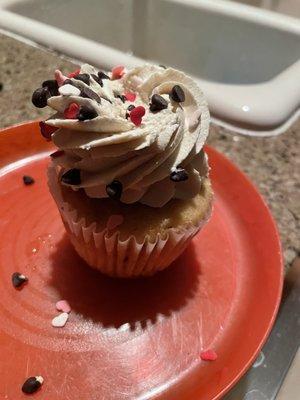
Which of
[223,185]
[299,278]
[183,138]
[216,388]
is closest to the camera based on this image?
[216,388]

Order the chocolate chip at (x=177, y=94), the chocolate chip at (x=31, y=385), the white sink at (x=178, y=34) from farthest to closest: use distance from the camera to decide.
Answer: the white sink at (x=178, y=34), the chocolate chip at (x=177, y=94), the chocolate chip at (x=31, y=385)

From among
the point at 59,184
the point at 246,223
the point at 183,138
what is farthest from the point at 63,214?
the point at 246,223

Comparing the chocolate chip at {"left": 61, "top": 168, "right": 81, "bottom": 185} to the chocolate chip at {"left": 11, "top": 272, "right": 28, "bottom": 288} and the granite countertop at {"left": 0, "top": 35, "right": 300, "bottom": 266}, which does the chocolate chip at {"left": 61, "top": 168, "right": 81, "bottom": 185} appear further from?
the granite countertop at {"left": 0, "top": 35, "right": 300, "bottom": 266}

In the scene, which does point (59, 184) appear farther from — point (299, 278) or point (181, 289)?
point (299, 278)

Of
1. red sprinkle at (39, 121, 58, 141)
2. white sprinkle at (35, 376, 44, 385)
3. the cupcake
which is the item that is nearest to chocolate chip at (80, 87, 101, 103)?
the cupcake

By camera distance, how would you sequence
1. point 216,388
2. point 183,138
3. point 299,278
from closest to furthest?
point 216,388 < point 183,138 < point 299,278

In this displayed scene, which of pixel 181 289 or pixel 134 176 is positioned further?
pixel 181 289

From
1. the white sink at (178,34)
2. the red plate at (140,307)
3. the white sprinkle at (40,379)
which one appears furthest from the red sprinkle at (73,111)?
the white sink at (178,34)

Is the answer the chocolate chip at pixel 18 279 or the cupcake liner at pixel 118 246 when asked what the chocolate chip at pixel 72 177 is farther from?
the chocolate chip at pixel 18 279
